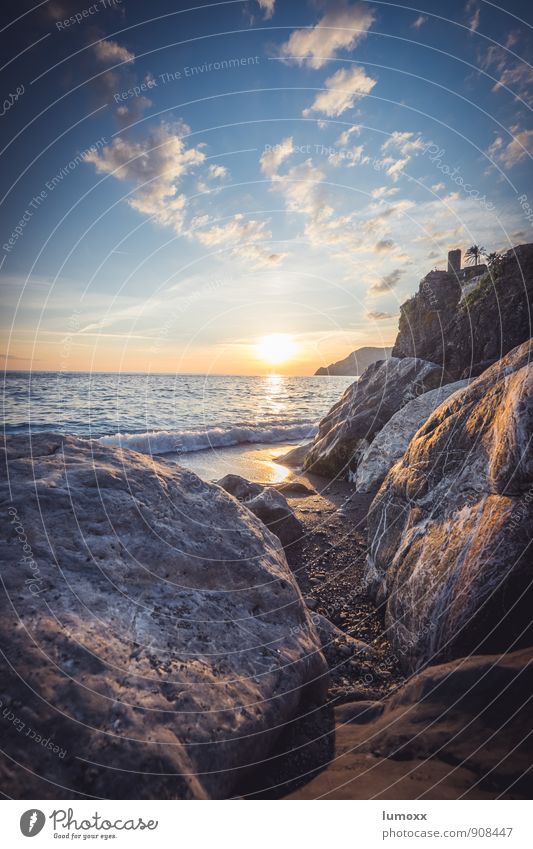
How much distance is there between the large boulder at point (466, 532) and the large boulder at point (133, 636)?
144 centimetres

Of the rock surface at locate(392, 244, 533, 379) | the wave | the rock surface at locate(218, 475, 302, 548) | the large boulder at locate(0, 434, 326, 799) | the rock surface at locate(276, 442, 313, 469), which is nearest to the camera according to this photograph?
the large boulder at locate(0, 434, 326, 799)

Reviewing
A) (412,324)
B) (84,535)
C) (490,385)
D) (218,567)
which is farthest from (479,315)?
(84,535)

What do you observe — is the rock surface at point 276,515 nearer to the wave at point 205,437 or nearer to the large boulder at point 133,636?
the large boulder at point 133,636

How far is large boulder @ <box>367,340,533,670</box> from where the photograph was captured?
3.29 metres

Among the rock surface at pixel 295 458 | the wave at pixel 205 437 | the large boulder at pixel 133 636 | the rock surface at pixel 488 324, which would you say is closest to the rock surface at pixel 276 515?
the large boulder at pixel 133 636

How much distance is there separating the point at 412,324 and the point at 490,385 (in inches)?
716

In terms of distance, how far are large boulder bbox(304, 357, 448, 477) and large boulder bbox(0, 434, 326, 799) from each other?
9935 mm

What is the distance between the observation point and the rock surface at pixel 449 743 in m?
2.18

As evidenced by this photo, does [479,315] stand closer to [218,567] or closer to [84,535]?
[218,567]

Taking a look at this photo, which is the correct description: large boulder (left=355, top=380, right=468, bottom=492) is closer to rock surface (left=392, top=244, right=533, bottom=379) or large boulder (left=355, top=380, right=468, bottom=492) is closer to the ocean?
rock surface (left=392, top=244, right=533, bottom=379)

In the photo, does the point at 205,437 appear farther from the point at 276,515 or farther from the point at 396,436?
the point at 276,515

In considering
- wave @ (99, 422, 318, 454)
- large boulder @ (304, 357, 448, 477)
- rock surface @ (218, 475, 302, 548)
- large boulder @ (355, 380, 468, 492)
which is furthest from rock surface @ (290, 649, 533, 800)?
wave @ (99, 422, 318, 454)

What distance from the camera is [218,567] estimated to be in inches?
159
